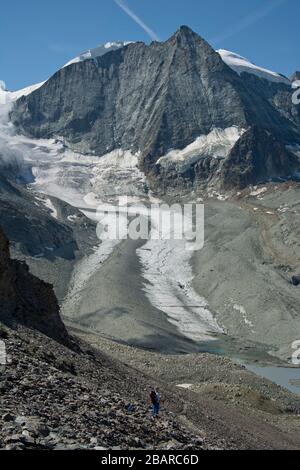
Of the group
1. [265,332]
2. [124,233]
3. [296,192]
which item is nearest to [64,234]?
[124,233]

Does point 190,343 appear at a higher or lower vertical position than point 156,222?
lower

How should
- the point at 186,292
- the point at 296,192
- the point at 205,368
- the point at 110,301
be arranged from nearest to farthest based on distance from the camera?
the point at 205,368 < the point at 110,301 < the point at 186,292 < the point at 296,192

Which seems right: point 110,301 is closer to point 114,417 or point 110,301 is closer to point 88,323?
point 88,323

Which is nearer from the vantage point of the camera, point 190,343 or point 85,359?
point 85,359

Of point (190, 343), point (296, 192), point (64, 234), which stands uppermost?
point (296, 192)

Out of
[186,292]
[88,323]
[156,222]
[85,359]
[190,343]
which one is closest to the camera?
[85,359]

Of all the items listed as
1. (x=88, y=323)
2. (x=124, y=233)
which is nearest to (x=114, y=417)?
(x=88, y=323)
